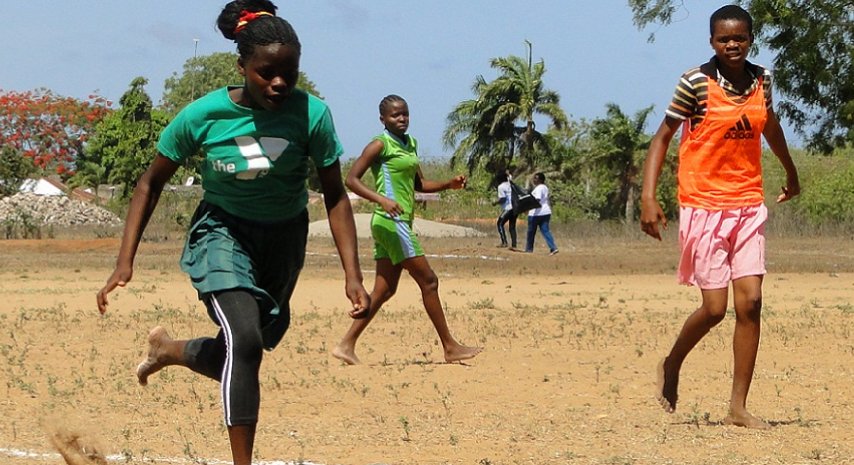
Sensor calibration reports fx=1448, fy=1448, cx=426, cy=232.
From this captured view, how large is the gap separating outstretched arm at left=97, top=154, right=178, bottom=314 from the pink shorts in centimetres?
261

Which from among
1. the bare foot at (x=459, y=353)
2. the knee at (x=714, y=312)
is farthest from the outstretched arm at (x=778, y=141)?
the bare foot at (x=459, y=353)

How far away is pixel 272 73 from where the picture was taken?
5.46m

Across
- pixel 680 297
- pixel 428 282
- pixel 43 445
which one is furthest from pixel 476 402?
pixel 680 297

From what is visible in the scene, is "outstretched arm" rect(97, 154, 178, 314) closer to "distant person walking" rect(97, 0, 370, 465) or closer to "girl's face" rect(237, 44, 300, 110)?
"distant person walking" rect(97, 0, 370, 465)

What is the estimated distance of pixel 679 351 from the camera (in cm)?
727

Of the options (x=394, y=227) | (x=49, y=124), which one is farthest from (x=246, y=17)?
(x=49, y=124)

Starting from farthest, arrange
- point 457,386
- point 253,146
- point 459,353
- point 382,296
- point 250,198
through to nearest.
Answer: point 382,296 → point 459,353 → point 457,386 → point 250,198 → point 253,146

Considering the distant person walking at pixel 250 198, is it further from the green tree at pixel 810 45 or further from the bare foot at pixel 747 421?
the green tree at pixel 810 45

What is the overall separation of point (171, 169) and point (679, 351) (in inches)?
114

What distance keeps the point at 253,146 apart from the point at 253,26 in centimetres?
46

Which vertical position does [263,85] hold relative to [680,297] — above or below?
above

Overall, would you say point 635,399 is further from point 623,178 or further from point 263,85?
point 623,178

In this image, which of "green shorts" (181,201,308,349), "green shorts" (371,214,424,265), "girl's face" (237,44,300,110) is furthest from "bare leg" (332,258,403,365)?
"girl's face" (237,44,300,110)

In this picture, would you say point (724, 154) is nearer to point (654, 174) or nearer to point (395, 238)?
point (654, 174)
